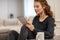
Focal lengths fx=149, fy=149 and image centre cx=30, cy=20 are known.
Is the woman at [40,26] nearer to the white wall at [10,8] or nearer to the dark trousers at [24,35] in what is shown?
the dark trousers at [24,35]

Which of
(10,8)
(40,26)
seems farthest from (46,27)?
(10,8)

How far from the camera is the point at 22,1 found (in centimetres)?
554

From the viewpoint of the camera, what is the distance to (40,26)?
187cm

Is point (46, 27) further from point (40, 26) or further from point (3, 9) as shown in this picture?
point (3, 9)

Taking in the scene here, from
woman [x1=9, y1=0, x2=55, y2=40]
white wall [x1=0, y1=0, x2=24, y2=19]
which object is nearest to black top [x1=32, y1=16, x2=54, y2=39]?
woman [x1=9, y1=0, x2=55, y2=40]

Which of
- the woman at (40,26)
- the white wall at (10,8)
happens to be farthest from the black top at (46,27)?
the white wall at (10,8)

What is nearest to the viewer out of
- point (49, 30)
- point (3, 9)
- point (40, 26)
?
point (49, 30)

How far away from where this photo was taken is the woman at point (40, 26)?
1.72 meters

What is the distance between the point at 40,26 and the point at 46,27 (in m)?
0.08

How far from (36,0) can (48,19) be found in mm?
272

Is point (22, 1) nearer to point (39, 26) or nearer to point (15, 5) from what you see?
point (15, 5)

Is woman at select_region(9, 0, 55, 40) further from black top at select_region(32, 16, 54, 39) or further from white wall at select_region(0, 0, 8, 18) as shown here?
white wall at select_region(0, 0, 8, 18)

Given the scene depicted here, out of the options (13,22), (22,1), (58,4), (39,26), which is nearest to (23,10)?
(22,1)

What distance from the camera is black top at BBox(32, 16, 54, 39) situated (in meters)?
1.71
